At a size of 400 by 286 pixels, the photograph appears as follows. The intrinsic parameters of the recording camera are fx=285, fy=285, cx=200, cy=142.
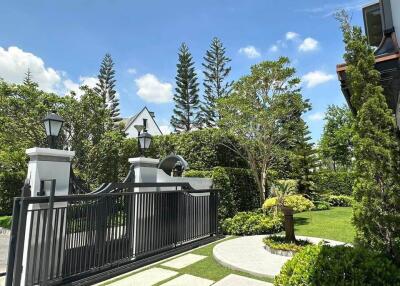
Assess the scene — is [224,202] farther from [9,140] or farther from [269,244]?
[9,140]

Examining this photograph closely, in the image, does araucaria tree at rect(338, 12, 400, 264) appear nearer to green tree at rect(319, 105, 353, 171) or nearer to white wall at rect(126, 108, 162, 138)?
green tree at rect(319, 105, 353, 171)

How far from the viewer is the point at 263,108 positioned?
12492 millimetres

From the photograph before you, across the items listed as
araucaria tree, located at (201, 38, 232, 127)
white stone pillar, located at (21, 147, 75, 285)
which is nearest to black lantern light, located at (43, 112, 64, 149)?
white stone pillar, located at (21, 147, 75, 285)

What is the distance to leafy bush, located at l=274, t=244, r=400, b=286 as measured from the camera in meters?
2.88

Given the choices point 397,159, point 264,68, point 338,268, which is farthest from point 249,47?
point 338,268

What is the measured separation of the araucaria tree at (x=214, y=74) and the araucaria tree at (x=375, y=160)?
2879 centimetres

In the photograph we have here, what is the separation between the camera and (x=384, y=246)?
3.47m

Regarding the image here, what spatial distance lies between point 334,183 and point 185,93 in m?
18.8

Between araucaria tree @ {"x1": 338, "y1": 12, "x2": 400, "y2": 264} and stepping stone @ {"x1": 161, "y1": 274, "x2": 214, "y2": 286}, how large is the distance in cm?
262

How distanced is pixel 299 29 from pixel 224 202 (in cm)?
661

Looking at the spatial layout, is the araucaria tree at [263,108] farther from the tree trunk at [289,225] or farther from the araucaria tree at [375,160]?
the araucaria tree at [375,160]

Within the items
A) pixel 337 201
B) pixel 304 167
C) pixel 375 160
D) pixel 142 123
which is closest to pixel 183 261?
pixel 375 160

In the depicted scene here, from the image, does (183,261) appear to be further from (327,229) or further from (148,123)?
(148,123)

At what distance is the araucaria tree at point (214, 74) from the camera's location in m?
32.5
